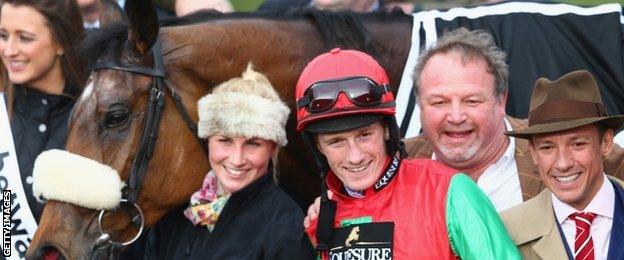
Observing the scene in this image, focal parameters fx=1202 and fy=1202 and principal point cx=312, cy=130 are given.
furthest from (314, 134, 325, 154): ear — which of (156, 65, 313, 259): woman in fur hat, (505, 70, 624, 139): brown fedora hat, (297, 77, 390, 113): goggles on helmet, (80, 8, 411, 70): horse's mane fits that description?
(80, 8, 411, 70): horse's mane

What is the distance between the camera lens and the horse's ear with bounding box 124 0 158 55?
4.47 m

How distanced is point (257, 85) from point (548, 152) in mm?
1164

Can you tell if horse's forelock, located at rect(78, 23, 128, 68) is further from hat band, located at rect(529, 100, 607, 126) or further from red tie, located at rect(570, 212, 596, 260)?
red tie, located at rect(570, 212, 596, 260)

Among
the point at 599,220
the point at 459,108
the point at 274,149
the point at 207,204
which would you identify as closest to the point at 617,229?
the point at 599,220

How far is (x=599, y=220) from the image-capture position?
3693 millimetres

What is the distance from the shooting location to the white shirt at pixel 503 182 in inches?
165

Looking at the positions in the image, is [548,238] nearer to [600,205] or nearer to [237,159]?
[600,205]

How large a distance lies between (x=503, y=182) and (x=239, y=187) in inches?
36.5

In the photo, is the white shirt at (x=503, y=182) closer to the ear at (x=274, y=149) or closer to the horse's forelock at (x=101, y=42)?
the ear at (x=274, y=149)

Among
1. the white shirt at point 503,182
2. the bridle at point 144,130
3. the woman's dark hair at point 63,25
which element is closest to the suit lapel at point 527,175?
the white shirt at point 503,182

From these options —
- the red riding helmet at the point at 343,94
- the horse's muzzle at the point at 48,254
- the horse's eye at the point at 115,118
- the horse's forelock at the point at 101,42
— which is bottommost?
the horse's muzzle at the point at 48,254

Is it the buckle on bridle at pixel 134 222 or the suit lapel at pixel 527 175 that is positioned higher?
the suit lapel at pixel 527 175

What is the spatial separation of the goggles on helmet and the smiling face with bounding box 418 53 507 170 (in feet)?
1.35

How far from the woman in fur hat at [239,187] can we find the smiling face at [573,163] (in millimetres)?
882
